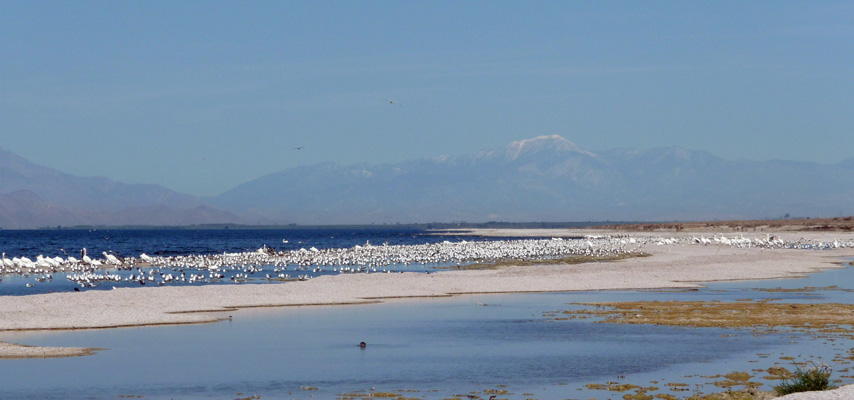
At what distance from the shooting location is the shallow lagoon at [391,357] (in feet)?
60.9

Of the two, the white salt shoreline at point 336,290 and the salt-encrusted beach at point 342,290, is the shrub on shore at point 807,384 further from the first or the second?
the salt-encrusted beach at point 342,290

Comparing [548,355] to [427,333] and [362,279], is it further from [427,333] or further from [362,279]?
[362,279]

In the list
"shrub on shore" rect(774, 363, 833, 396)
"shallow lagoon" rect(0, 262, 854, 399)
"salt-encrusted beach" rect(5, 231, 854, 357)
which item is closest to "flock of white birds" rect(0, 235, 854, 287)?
"salt-encrusted beach" rect(5, 231, 854, 357)

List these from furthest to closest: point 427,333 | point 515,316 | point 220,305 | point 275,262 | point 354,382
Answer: point 275,262
point 220,305
point 515,316
point 427,333
point 354,382

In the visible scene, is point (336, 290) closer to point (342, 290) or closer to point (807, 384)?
point (342, 290)

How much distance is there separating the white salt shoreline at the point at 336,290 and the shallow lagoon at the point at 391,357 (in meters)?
1.84

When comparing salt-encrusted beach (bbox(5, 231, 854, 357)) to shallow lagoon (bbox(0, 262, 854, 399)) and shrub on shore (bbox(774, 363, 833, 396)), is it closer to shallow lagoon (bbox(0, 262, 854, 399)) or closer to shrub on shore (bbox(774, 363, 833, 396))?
shallow lagoon (bbox(0, 262, 854, 399))

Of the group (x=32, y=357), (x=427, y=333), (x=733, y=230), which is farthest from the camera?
(x=733, y=230)

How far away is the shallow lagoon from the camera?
18562 millimetres

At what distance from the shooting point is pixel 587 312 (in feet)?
106

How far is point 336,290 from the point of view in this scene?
40.1m

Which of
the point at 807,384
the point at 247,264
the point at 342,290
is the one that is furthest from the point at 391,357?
the point at 247,264

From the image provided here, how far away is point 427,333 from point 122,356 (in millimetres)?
8727

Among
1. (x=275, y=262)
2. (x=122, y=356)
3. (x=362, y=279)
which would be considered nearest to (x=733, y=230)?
(x=275, y=262)
